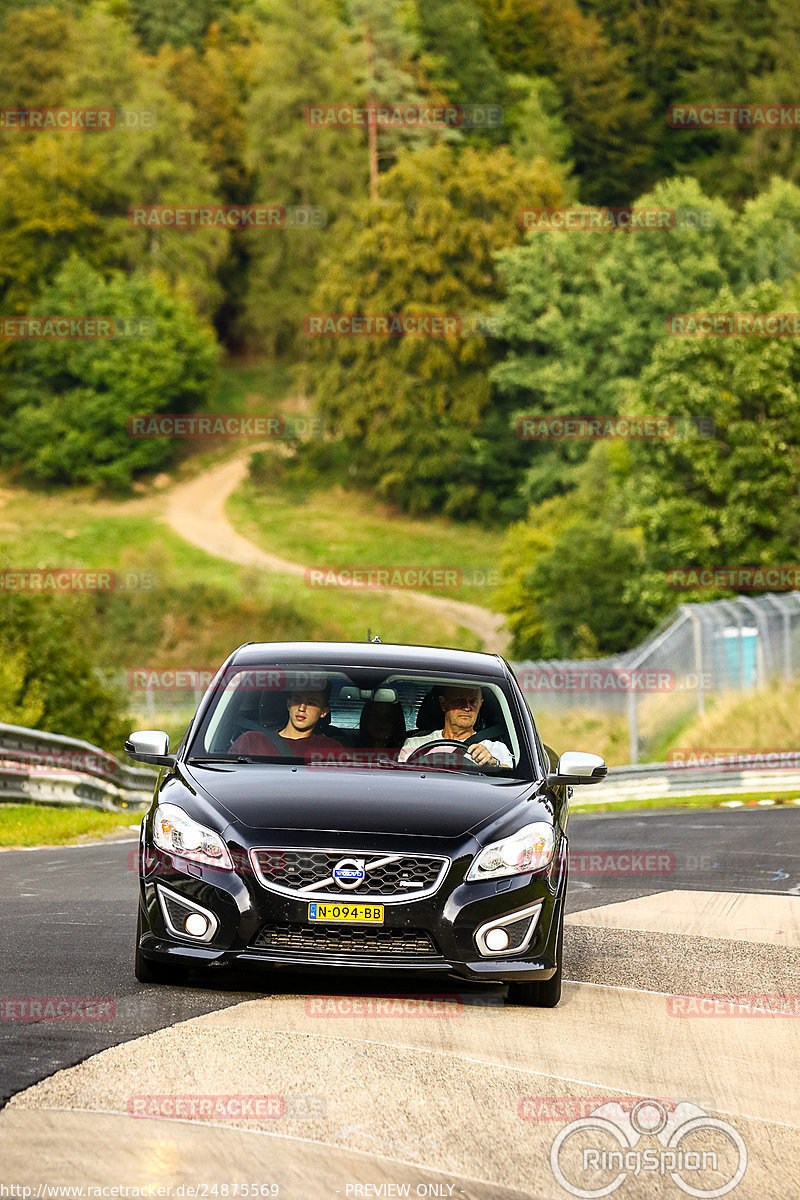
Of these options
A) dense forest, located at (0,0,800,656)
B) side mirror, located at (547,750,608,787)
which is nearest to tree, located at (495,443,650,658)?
dense forest, located at (0,0,800,656)

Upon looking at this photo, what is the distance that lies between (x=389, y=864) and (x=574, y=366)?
3160 inches

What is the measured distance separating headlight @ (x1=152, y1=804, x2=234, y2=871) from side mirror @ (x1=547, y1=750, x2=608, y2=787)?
1775 mm

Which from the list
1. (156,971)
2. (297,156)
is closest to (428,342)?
(297,156)

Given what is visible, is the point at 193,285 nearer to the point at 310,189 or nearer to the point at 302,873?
the point at 310,189

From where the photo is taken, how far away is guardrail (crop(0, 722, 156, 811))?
21938 millimetres

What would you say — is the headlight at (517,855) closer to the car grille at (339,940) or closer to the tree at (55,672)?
the car grille at (339,940)

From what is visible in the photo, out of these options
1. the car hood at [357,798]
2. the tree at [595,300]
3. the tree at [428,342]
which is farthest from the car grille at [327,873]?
the tree at [428,342]

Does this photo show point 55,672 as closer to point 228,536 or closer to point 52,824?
point 52,824

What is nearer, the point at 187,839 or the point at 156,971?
the point at 187,839

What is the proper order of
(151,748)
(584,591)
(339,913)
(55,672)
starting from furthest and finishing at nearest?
(584,591), (55,672), (151,748), (339,913)

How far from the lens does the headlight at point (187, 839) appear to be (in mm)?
8312

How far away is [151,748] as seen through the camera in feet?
30.3

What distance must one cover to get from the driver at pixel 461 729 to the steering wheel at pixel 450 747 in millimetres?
16

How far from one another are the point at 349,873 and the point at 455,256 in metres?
86.9
